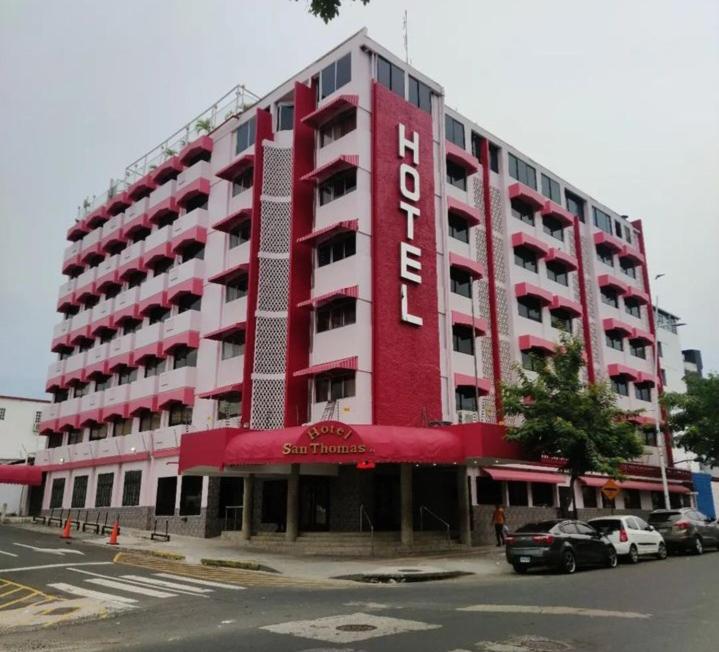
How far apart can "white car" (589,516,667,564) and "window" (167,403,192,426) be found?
20.5 meters

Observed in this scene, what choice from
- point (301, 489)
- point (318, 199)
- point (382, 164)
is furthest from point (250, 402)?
point (382, 164)

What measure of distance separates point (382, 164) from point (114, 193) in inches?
1016

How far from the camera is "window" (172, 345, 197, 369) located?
35.4 m

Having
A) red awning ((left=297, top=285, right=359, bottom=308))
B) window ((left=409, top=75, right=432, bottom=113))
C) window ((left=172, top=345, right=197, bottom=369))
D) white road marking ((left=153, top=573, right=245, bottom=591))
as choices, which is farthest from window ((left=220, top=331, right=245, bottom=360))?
white road marking ((left=153, top=573, right=245, bottom=591))

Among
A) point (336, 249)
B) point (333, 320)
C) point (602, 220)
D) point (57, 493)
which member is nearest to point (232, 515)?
point (333, 320)

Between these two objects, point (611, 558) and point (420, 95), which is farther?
point (420, 95)

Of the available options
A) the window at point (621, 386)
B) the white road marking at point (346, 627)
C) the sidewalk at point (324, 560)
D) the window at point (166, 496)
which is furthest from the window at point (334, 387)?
the window at point (621, 386)

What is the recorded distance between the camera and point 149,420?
37438 mm

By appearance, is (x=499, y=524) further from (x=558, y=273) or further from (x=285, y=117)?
(x=285, y=117)

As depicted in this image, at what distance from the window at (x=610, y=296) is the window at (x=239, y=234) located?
81.5 ft

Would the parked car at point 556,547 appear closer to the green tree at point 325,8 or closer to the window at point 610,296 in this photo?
the green tree at point 325,8

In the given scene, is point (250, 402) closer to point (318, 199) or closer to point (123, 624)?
point (318, 199)

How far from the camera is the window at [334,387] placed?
1083 inches

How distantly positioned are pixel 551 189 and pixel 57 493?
37.8 metres
